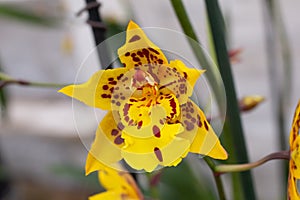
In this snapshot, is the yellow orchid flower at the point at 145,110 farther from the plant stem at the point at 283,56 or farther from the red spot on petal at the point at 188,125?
the plant stem at the point at 283,56

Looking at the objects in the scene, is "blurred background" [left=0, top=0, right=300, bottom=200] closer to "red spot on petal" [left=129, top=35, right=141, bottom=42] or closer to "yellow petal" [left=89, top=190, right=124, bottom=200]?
"yellow petal" [left=89, top=190, right=124, bottom=200]

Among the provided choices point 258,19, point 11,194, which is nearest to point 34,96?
point 11,194

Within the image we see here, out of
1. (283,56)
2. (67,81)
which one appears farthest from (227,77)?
(67,81)

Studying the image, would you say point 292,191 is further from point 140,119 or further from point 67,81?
point 67,81

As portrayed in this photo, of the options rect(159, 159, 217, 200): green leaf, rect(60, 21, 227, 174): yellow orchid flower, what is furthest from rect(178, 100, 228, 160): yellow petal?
rect(159, 159, 217, 200): green leaf

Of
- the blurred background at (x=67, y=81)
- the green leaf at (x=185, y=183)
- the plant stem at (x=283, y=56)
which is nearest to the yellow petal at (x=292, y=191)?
the plant stem at (x=283, y=56)

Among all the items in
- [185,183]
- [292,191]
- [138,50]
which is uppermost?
[138,50]
